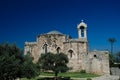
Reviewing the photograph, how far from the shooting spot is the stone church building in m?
39.9

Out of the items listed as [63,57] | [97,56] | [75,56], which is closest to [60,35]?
[75,56]

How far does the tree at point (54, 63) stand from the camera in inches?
1162

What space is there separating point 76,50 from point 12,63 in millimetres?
23589

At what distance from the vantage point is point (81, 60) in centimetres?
4106

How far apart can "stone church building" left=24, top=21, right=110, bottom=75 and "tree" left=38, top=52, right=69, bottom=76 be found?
1043cm

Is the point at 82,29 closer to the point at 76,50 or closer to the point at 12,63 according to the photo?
the point at 76,50

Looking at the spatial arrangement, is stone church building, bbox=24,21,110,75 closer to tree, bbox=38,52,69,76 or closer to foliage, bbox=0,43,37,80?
tree, bbox=38,52,69,76

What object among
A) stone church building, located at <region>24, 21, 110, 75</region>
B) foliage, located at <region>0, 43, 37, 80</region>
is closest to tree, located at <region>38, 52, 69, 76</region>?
foliage, located at <region>0, 43, 37, 80</region>

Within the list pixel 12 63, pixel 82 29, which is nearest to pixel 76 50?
pixel 82 29

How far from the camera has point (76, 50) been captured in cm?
4147

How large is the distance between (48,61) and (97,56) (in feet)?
43.7

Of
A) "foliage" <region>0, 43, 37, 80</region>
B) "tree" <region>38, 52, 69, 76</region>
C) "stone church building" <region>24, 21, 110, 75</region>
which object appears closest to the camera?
"foliage" <region>0, 43, 37, 80</region>

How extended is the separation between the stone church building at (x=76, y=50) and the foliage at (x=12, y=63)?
2052cm

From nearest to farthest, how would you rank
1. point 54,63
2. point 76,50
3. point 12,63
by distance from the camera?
point 12,63 < point 54,63 < point 76,50
